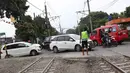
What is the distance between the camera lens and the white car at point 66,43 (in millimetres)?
23292

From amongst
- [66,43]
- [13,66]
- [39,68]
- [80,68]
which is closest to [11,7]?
[66,43]

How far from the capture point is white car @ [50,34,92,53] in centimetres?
2329

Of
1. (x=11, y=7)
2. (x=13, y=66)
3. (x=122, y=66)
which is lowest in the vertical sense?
(x=13, y=66)

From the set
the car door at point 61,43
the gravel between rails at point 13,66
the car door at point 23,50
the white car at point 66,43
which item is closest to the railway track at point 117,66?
the gravel between rails at point 13,66

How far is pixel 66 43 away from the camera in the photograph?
23.9 metres

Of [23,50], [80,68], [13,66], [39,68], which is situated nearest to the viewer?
[80,68]

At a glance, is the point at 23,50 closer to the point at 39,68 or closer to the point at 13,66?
the point at 13,66

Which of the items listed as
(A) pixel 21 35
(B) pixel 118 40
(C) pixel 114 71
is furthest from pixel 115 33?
(A) pixel 21 35

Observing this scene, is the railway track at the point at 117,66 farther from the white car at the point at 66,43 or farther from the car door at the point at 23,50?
the car door at the point at 23,50

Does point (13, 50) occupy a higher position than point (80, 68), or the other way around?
point (13, 50)

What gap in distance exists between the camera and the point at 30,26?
51.8 metres

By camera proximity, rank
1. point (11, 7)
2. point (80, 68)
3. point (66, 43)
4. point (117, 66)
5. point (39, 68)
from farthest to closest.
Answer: point (11, 7) < point (66, 43) < point (39, 68) < point (80, 68) < point (117, 66)

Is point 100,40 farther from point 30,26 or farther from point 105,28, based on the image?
point 30,26

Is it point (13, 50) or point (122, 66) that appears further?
point (13, 50)
